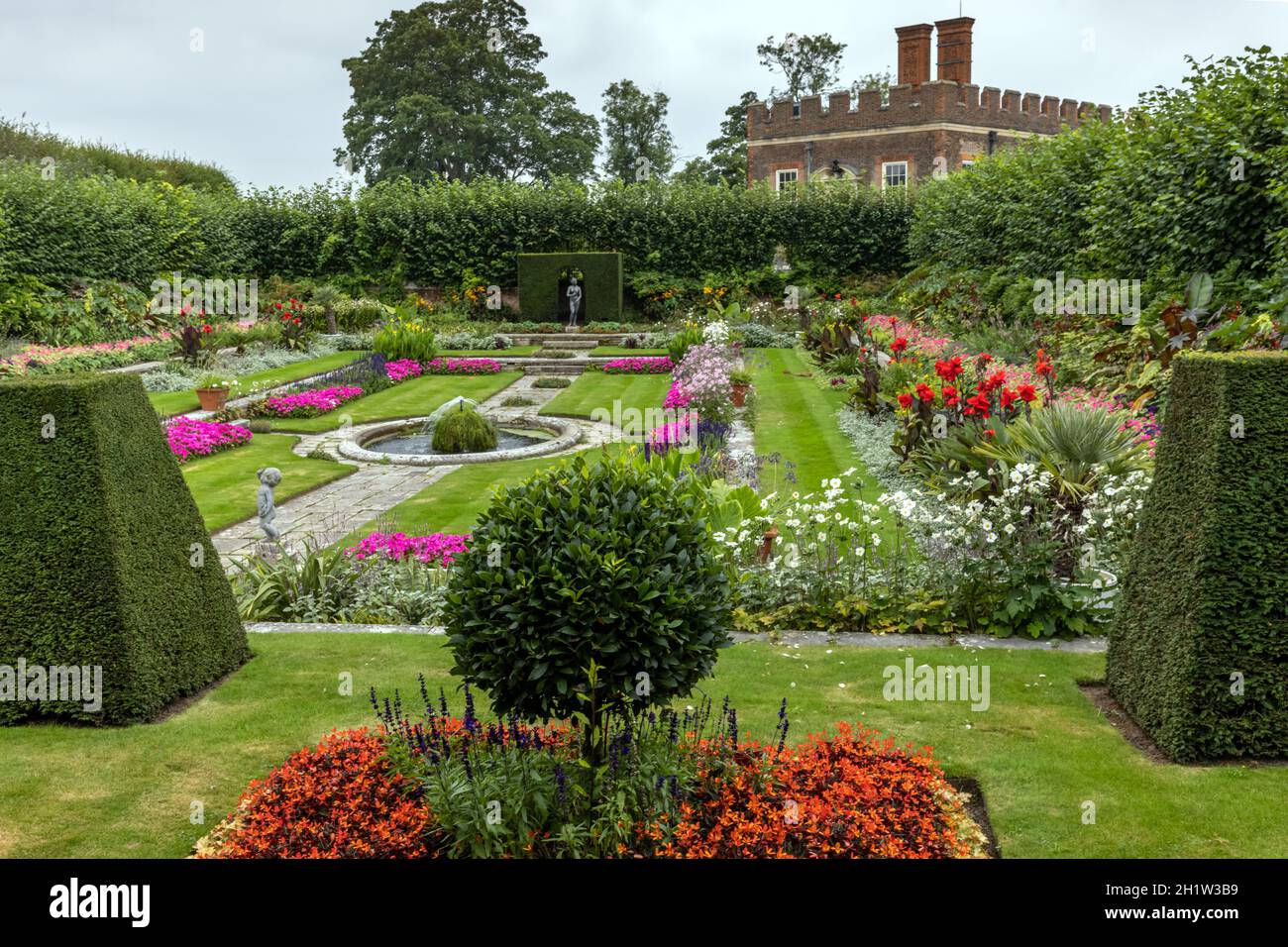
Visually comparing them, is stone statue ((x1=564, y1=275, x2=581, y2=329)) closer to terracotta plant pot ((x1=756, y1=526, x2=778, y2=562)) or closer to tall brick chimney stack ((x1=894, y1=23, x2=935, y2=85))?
tall brick chimney stack ((x1=894, y1=23, x2=935, y2=85))

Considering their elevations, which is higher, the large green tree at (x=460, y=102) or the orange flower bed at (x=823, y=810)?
the large green tree at (x=460, y=102)

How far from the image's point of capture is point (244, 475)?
12.2 m

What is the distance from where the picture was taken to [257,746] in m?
5.21

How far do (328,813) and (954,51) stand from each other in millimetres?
40617

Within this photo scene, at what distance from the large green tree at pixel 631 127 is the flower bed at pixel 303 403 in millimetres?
32155

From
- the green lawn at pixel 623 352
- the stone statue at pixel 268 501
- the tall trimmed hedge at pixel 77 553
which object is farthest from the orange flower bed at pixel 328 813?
the green lawn at pixel 623 352

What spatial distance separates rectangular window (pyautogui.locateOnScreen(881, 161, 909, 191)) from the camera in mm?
39750

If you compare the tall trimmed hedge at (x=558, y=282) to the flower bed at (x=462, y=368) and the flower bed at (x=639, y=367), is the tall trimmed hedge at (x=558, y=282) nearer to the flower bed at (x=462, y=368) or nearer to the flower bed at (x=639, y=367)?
the flower bed at (x=639, y=367)

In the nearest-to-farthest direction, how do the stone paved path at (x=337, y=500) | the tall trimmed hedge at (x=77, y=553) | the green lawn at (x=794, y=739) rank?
the green lawn at (x=794, y=739), the tall trimmed hedge at (x=77, y=553), the stone paved path at (x=337, y=500)

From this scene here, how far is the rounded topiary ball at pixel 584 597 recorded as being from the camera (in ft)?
12.9

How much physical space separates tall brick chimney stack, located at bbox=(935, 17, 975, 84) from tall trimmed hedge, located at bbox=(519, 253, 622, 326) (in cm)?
1775

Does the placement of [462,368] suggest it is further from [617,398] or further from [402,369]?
[617,398]

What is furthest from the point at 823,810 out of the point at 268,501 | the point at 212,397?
the point at 212,397

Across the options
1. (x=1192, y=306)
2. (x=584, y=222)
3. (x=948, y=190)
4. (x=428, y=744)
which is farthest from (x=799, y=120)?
(x=428, y=744)
